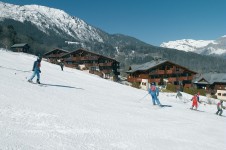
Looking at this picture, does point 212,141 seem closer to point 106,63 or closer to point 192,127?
point 192,127

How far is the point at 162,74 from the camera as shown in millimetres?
83812

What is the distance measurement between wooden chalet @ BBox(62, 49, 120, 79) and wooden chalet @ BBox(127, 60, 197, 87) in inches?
Answer: 330

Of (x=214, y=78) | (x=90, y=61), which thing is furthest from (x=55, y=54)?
(x=214, y=78)

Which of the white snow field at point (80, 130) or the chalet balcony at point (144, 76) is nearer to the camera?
the white snow field at point (80, 130)

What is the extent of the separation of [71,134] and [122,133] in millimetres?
2073

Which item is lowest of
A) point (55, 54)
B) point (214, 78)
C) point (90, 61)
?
point (214, 78)

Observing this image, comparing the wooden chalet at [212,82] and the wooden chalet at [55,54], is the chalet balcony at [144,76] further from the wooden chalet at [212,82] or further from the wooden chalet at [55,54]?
the wooden chalet at [55,54]

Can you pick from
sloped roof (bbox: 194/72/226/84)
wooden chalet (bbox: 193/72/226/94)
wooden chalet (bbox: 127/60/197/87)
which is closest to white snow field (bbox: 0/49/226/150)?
wooden chalet (bbox: 127/60/197/87)

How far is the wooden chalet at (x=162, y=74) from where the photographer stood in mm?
81938

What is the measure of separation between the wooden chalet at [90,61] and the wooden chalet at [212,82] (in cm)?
3078

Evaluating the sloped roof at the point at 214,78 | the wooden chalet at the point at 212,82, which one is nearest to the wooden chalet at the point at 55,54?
the wooden chalet at the point at 212,82

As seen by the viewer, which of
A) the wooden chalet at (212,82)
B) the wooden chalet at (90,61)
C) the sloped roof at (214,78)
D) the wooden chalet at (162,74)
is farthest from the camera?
the sloped roof at (214,78)

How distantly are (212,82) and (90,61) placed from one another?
3924 centimetres

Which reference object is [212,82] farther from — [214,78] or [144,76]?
[144,76]
